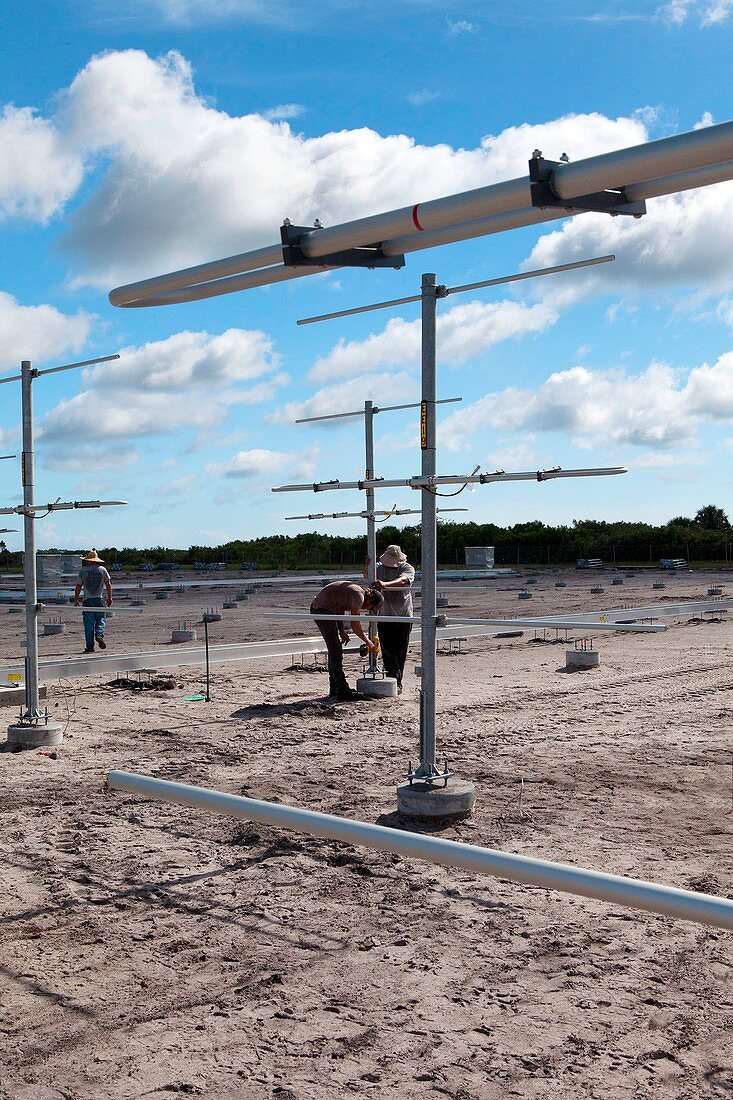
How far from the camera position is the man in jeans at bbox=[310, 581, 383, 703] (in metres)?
12.1

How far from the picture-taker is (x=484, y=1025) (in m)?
4.23

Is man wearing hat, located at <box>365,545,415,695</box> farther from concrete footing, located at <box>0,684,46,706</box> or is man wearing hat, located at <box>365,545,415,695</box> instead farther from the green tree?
the green tree

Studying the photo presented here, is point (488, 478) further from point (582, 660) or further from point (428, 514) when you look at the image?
point (582, 660)

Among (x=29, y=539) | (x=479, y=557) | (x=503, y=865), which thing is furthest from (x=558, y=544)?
(x=503, y=865)

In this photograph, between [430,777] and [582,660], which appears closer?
[430,777]

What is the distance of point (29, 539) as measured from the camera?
9922 mm

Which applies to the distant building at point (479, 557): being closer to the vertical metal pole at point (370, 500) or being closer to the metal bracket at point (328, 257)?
the vertical metal pole at point (370, 500)

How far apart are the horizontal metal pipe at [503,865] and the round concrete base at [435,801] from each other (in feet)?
12.6

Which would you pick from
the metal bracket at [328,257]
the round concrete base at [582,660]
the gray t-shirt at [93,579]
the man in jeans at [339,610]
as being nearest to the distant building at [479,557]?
the gray t-shirt at [93,579]

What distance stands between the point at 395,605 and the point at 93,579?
6.97 meters

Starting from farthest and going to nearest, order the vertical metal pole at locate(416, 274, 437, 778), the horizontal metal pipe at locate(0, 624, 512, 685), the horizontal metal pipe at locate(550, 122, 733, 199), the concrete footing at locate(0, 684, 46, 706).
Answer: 1. the horizontal metal pipe at locate(0, 624, 512, 685)
2. the concrete footing at locate(0, 684, 46, 706)
3. the vertical metal pole at locate(416, 274, 437, 778)
4. the horizontal metal pipe at locate(550, 122, 733, 199)

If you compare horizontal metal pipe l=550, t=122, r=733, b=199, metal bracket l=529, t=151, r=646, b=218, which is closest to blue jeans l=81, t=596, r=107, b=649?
metal bracket l=529, t=151, r=646, b=218

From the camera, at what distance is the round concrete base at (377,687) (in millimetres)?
12469

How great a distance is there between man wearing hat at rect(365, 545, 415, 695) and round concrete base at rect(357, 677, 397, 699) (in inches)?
11.6
